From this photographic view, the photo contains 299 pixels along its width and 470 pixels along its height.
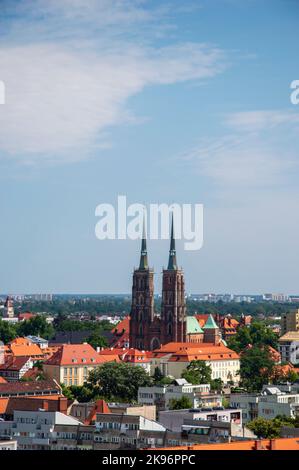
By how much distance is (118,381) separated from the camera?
2051 inches

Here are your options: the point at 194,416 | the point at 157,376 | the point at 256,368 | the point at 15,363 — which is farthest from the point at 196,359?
the point at 194,416

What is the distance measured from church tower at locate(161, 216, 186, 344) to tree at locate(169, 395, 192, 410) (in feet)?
95.0

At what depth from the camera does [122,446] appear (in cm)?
3092

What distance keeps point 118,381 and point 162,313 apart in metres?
24.0

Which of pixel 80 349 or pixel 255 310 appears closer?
pixel 80 349

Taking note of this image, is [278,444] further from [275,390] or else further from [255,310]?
[255,310]

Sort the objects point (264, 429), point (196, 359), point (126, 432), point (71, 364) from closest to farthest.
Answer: point (126, 432) → point (264, 429) → point (71, 364) → point (196, 359)

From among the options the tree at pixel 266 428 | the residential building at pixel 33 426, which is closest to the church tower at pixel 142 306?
the tree at pixel 266 428

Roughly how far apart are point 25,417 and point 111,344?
139 ft

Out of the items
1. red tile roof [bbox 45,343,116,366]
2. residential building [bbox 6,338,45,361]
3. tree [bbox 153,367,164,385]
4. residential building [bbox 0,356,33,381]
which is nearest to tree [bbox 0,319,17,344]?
residential building [bbox 6,338,45,361]

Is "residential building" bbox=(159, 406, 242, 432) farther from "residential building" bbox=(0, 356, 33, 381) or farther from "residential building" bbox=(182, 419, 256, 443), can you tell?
"residential building" bbox=(0, 356, 33, 381)

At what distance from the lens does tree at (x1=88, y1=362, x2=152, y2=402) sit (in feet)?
170

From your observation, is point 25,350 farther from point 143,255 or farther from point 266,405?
point 266,405
